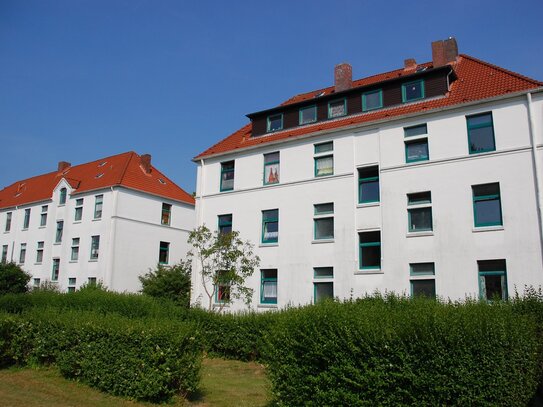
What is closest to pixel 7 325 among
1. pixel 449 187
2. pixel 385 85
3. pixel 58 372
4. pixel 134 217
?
pixel 58 372

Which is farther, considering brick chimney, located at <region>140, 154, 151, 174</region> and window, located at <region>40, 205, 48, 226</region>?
window, located at <region>40, 205, 48, 226</region>

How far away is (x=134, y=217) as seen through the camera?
3747cm

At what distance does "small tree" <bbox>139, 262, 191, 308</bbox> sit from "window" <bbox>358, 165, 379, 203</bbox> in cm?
1487

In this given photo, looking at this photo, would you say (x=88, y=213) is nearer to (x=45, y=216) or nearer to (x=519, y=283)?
(x=45, y=216)

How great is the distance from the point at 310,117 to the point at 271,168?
3539 millimetres

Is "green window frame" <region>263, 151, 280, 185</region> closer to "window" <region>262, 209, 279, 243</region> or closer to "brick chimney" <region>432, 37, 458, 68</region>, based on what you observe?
"window" <region>262, 209, 279, 243</region>

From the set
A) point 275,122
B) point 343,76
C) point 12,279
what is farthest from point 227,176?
point 12,279

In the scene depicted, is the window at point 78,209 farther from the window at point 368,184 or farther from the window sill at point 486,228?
the window sill at point 486,228

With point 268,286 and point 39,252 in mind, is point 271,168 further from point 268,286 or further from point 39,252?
point 39,252

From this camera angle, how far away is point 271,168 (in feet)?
88.4

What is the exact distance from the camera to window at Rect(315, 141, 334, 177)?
24719 mm

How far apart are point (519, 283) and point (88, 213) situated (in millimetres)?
30824

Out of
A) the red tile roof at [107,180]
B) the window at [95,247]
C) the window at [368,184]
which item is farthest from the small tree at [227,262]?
the red tile roof at [107,180]

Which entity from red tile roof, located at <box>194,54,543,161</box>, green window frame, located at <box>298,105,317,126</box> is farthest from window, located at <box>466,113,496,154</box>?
green window frame, located at <box>298,105,317,126</box>
